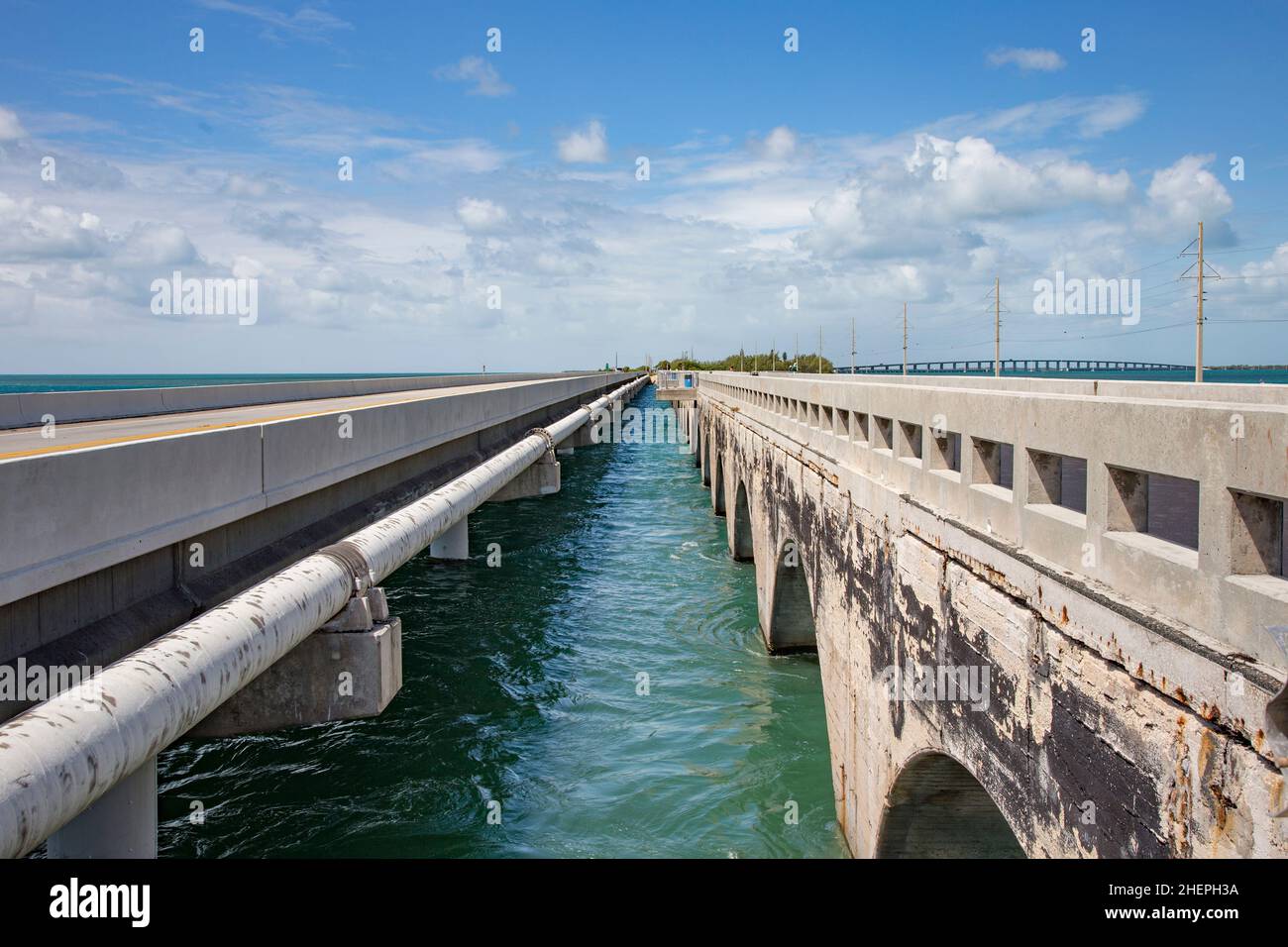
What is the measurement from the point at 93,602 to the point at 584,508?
28704 mm

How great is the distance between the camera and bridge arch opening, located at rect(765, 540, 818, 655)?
51.2 feet

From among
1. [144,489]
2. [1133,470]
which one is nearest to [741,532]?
[144,489]

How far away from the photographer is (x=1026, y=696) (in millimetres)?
5141

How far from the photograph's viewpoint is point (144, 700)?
4895 mm

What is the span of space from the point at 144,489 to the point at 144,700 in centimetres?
197

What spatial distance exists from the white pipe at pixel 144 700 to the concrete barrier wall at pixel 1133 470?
4.80 meters

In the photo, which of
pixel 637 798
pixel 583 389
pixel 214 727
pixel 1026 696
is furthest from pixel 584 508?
pixel 1026 696

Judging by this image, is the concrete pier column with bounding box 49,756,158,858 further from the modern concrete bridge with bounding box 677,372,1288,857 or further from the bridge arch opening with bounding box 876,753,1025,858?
the bridge arch opening with bounding box 876,753,1025,858

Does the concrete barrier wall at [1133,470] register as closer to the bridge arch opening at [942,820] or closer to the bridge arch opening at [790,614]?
the bridge arch opening at [942,820]

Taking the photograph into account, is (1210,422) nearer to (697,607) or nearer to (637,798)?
(637,798)

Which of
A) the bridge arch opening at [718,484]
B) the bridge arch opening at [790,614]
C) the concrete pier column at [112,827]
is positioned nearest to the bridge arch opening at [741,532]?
the bridge arch opening at [718,484]

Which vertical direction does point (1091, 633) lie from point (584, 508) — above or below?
above

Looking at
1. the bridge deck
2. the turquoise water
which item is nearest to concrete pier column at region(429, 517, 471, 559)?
the turquoise water
